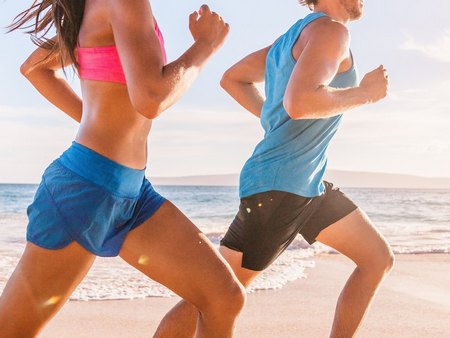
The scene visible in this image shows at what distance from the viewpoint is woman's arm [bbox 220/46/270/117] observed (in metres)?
3.04

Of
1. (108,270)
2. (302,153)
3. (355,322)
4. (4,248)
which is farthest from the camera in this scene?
(4,248)

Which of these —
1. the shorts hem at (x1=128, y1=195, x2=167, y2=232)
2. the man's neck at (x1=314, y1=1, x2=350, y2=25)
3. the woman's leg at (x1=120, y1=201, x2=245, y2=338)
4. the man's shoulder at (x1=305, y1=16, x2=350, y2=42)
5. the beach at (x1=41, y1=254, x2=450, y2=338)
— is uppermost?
the man's neck at (x1=314, y1=1, x2=350, y2=25)

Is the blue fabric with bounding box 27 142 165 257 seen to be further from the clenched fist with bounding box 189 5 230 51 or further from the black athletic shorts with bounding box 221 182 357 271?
the black athletic shorts with bounding box 221 182 357 271

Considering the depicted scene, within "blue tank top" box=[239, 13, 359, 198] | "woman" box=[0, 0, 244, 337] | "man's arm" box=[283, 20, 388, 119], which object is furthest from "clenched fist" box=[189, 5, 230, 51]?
"blue tank top" box=[239, 13, 359, 198]

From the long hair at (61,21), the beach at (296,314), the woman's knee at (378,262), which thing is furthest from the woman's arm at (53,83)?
the beach at (296,314)

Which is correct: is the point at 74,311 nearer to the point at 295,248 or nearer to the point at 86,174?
the point at 86,174

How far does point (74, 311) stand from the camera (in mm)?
4566

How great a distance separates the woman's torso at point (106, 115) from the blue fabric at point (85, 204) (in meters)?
0.04

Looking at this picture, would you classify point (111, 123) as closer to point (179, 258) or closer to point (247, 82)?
point (179, 258)

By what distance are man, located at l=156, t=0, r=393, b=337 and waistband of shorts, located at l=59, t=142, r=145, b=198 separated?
0.65 meters

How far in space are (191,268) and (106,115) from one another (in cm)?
53

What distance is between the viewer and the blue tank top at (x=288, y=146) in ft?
8.21

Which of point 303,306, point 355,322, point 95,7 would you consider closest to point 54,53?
point 95,7

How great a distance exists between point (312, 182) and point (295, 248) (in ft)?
25.2
